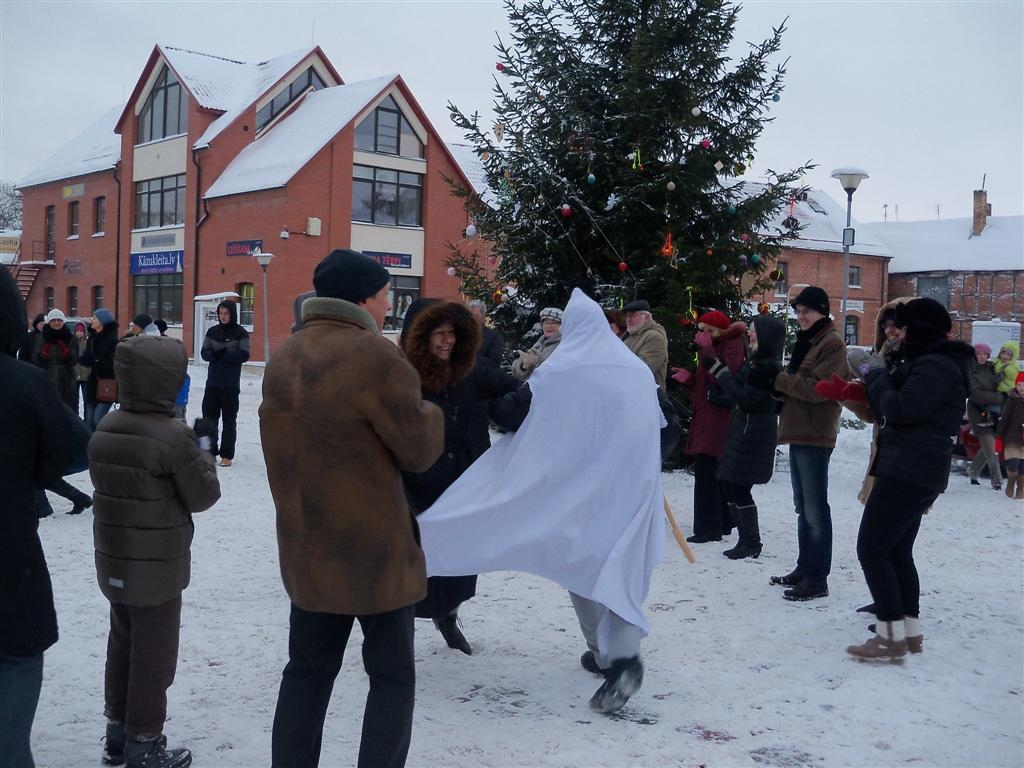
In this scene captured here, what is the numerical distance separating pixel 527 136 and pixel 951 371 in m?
7.43

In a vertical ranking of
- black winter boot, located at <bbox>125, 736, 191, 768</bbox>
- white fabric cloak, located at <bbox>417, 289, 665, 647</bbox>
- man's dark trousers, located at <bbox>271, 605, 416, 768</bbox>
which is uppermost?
white fabric cloak, located at <bbox>417, 289, 665, 647</bbox>

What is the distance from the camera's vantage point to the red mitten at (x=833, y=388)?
559 cm

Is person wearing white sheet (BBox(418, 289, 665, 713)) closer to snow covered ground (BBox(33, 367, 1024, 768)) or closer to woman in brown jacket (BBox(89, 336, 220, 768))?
snow covered ground (BBox(33, 367, 1024, 768))

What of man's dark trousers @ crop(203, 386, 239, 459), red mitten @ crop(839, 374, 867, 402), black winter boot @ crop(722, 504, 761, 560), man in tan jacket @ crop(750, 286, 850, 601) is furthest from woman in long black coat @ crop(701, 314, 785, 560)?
man's dark trousers @ crop(203, 386, 239, 459)

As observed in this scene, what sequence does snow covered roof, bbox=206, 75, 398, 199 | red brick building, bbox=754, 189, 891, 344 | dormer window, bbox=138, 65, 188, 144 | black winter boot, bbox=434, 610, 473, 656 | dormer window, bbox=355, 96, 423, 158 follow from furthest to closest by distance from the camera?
red brick building, bbox=754, 189, 891, 344, dormer window, bbox=138, 65, 188, 144, dormer window, bbox=355, 96, 423, 158, snow covered roof, bbox=206, 75, 398, 199, black winter boot, bbox=434, 610, 473, 656

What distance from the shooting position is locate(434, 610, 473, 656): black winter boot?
205 inches

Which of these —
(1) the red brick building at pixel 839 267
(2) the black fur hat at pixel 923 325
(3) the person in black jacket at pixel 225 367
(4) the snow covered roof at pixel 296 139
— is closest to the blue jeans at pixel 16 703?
(2) the black fur hat at pixel 923 325

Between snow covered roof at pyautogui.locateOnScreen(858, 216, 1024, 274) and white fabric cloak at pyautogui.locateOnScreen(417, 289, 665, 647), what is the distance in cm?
4828

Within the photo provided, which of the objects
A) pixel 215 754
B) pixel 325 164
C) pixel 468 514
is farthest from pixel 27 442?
pixel 325 164

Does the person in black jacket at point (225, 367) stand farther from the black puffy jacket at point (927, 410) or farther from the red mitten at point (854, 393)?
the black puffy jacket at point (927, 410)

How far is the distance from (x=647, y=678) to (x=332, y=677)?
85.1 inches

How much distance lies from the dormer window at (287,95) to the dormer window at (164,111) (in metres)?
2.81

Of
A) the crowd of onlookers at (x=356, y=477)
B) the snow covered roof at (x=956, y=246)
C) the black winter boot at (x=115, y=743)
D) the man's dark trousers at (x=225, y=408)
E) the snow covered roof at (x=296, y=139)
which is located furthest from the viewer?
the snow covered roof at (x=956, y=246)

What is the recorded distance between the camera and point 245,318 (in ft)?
106
